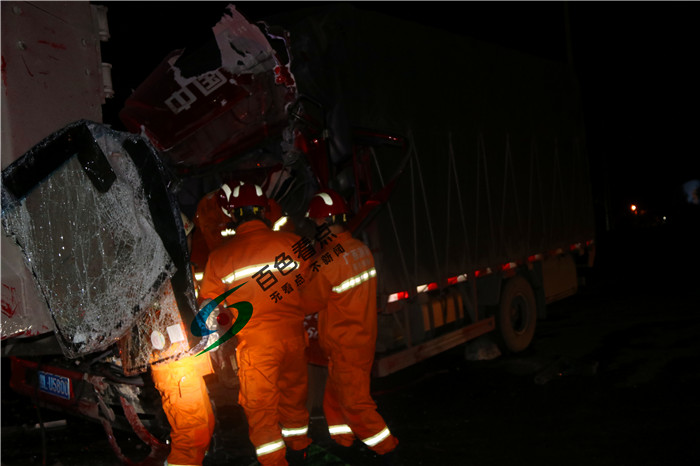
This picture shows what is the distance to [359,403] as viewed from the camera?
3.97 meters

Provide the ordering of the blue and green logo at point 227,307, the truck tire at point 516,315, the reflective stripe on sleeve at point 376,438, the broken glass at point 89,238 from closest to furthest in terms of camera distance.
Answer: the broken glass at point 89,238
the blue and green logo at point 227,307
the reflective stripe on sleeve at point 376,438
the truck tire at point 516,315

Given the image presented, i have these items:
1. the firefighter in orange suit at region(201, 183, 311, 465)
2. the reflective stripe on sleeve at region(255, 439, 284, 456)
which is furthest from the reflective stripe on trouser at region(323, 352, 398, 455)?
the reflective stripe on sleeve at region(255, 439, 284, 456)

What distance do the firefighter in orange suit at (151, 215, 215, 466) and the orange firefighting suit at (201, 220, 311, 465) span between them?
341 mm

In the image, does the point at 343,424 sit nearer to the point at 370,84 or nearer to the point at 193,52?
the point at 370,84

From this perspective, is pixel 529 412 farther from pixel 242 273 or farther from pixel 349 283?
pixel 242 273

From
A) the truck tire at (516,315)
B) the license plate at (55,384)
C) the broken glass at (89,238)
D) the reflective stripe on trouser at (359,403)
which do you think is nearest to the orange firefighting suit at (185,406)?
the broken glass at (89,238)

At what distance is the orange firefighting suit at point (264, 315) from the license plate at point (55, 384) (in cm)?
137

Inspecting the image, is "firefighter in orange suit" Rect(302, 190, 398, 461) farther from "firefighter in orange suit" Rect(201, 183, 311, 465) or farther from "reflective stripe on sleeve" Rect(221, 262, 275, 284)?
"reflective stripe on sleeve" Rect(221, 262, 275, 284)

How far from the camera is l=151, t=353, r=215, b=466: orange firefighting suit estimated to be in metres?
3.37

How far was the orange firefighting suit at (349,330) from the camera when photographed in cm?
398

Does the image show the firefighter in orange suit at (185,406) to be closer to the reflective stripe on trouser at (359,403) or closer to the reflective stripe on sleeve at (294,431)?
the reflective stripe on sleeve at (294,431)

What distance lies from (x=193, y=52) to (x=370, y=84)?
4.51 feet

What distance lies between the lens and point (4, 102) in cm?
281

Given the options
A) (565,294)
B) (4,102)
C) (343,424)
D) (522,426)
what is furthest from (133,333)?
(565,294)
